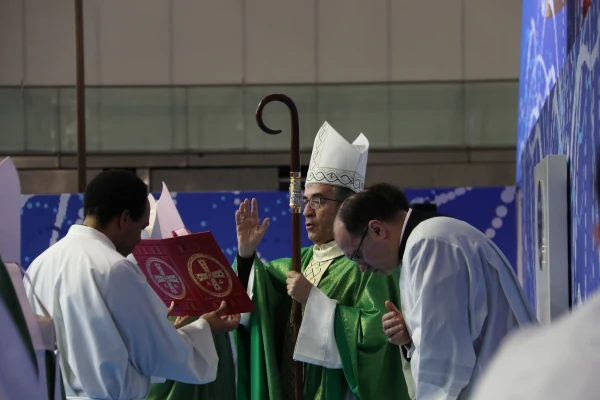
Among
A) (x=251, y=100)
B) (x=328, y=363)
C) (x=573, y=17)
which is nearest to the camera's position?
(x=573, y=17)

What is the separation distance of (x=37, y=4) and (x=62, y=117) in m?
1.48

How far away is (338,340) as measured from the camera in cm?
372

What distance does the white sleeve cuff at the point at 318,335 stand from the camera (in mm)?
3678

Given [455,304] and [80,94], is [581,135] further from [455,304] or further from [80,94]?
[80,94]

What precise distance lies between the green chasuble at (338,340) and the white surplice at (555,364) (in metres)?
2.54

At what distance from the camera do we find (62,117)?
36.4 feet

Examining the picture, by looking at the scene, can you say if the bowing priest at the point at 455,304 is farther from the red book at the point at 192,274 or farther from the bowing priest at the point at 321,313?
the red book at the point at 192,274

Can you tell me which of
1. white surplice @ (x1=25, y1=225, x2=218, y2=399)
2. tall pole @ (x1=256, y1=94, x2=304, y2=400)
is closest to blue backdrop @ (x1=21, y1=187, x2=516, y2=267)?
tall pole @ (x1=256, y1=94, x2=304, y2=400)

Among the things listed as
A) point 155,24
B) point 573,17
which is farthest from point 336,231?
point 155,24

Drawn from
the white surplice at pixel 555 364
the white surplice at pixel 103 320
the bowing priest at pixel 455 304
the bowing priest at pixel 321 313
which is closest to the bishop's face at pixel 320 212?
the bowing priest at pixel 321 313

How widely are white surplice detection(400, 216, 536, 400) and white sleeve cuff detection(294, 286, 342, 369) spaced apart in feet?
2.85

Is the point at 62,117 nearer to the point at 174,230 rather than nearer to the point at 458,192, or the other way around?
the point at 458,192

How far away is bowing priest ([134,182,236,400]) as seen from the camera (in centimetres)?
388

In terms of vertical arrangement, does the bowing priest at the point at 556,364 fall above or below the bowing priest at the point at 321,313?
above
